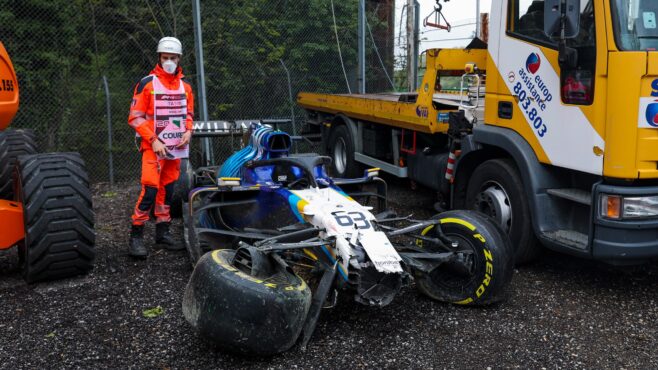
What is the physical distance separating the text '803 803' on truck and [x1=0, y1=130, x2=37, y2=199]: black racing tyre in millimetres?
4190

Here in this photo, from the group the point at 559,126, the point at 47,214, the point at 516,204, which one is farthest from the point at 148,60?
the point at 559,126

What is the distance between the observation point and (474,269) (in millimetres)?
4500

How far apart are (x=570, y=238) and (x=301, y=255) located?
7.14ft

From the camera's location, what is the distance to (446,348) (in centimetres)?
402

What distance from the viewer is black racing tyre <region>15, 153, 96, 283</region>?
4820mm

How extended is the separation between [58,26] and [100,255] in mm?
5717

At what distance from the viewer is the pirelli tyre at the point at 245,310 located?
354 centimetres

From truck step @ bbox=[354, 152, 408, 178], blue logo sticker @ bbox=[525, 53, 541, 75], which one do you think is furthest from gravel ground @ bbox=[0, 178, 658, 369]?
truck step @ bbox=[354, 152, 408, 178]

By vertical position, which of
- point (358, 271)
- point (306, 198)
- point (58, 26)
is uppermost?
point (58, 26)

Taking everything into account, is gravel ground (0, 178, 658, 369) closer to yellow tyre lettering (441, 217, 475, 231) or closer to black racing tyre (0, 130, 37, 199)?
yellow tyre lettering (441, 217, 475, 231)

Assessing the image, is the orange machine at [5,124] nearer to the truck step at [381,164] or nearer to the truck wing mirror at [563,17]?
the truck wing mirror at [563,17]

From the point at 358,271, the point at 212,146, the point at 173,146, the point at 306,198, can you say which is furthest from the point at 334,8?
the point at 358,271

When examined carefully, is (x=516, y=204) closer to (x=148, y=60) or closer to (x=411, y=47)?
(x=411, y=47)

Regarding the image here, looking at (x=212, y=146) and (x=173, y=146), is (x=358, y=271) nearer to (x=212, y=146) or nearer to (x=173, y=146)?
(x=173, y=146)
